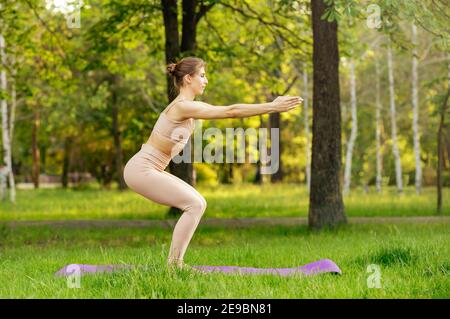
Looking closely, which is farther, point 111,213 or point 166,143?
point 111,213

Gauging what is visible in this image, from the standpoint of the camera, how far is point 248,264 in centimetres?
766

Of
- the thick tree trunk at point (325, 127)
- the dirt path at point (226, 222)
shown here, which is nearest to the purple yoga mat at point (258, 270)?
the thick tree trunk at point (325, 127)

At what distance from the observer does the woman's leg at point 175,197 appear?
612 cm

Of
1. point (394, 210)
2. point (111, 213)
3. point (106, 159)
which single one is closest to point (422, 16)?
point (394, 210)

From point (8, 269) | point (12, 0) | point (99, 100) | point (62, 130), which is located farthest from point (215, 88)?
point (8, 269)

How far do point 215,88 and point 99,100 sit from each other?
17.2ft

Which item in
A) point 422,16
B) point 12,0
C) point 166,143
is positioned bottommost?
point 166,143

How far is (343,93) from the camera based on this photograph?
34031 mm

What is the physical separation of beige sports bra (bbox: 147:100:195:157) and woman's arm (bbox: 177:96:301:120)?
0.38ft

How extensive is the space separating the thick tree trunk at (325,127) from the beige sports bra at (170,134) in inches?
234

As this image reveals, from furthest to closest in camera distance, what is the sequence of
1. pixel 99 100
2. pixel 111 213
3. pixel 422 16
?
pixel 99 100
pixel 111 213
pixel 422 16

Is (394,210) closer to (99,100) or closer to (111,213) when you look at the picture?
(111,213)
